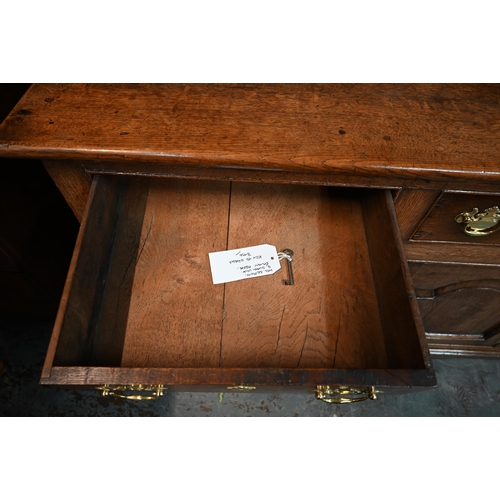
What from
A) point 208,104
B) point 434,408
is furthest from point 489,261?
point 208,104

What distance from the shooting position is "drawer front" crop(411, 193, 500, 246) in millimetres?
720

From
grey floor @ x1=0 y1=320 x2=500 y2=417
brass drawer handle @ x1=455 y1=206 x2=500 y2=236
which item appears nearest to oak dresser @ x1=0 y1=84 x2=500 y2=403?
brass drawer handle @ x1=455 y1=206 x2=500 y2=236

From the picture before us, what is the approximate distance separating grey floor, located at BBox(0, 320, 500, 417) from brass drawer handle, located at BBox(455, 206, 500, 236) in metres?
0.72

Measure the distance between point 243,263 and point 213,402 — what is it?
0.65 m

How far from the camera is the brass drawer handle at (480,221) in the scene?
2.40ft

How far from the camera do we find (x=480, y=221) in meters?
0.75

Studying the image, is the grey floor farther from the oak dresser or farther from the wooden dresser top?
the wooden dresser top

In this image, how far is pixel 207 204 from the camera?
90cm

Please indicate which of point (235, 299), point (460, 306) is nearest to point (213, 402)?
→ point (235, 299)

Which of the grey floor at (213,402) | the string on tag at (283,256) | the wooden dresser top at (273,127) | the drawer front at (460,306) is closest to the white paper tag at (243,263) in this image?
the string on tag at (283,256)

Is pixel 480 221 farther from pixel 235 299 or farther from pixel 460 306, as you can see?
pixel 235 299

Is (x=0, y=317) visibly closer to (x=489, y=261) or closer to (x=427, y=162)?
(x=427, y=162)

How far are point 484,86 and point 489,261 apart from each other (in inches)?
15.8

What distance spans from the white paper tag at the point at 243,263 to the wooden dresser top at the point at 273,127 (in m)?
0.23
